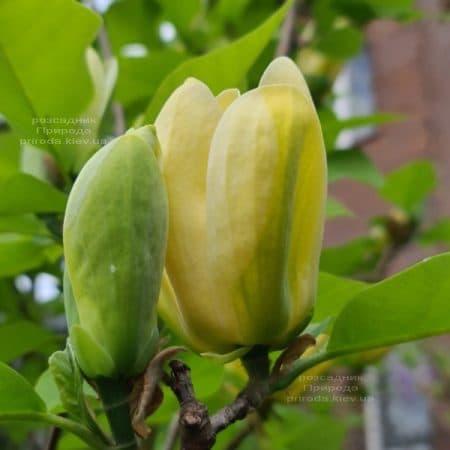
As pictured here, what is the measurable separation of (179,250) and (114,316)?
6 cm

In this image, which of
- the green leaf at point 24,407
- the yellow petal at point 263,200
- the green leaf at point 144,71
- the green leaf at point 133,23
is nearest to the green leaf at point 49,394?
the green leaf at point 24,407

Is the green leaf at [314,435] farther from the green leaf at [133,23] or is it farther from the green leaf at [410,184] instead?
the green leaf at [133,23]

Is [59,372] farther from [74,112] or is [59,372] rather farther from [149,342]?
[74,112]

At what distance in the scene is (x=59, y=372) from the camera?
0.47m

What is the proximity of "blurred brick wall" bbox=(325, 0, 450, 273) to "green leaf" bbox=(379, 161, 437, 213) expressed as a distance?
14.6 feet

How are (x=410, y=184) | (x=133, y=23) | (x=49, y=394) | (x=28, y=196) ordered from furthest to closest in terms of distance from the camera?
1. (x=410, y=184)
2. (x=133, y=23)
3. (x=28, y=196)
4. (x=49, y=394)

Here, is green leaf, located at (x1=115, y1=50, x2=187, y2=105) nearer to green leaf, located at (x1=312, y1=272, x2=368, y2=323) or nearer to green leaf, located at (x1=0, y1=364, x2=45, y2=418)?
green leaf, located at (x1=312, y1=272, x2=368, y2=323)

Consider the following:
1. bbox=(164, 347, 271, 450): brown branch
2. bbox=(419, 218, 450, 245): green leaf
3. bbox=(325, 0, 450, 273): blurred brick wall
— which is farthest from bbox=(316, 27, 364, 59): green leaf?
bbox=(325, 0, 450, 273): blurred brick wall

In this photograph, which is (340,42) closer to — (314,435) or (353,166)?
(353,166)

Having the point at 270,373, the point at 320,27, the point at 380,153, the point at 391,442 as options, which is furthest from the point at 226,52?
the point at 380,153

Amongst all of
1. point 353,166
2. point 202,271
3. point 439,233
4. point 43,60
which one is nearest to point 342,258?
point 353,166

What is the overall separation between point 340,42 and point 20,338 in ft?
2.54

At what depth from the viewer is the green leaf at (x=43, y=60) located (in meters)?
0.63

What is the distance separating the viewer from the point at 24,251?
32.7 inches
